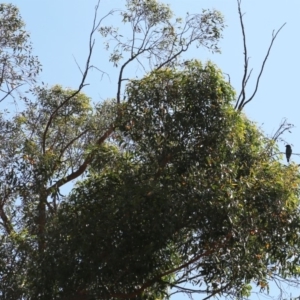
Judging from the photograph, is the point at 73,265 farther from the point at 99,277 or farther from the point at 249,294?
the point at 249,294

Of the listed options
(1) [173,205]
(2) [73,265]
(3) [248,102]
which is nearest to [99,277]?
(2) [73,265]

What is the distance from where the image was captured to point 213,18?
40.7ft

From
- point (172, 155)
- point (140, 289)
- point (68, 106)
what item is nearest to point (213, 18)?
point (68, 106)

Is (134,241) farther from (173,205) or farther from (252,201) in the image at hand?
(252,201)

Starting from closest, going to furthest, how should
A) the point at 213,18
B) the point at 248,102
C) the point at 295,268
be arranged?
the point at 295,268, the point at 248,102, the point at 213,18

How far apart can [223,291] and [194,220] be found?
3.02 ft

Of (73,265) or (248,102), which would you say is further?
(248,102)

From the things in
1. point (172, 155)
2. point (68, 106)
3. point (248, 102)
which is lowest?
point (172, 155)

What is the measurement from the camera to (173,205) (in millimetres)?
8352

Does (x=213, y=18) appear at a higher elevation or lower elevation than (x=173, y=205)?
higher

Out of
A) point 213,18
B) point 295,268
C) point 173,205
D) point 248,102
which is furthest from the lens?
point 213,18

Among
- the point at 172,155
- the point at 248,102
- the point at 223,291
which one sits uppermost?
the point at 248,102

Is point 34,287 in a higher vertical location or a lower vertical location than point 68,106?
lower

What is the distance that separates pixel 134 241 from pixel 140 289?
1.77 feet
